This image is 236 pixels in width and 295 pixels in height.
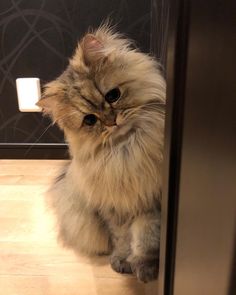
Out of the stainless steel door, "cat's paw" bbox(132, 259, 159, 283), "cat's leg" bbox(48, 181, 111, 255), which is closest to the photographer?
the stainless steel door

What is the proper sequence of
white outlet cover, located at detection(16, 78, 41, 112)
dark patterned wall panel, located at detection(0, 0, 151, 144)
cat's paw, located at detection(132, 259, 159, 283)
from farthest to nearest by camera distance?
white outlet cover, located at detection(16, 78, 41, 112) → dark patterned wall panel, located at detection(0, 0, 151, 144) → cat's paw, located at detection(132, 259, 159, 283)

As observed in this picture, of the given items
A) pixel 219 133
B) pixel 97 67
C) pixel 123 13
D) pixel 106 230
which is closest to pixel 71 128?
pixel 97 67

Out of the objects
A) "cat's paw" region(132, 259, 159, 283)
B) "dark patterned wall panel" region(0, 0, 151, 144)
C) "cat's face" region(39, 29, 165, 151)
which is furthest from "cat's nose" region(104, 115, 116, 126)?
"dark patterned wall panel" region(0, 0, 151, 144)

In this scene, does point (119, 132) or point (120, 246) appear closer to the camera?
point (119, 132)

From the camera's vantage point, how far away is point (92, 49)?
1.09 metres

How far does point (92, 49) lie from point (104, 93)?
0.16 meters

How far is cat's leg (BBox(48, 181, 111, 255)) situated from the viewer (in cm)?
131

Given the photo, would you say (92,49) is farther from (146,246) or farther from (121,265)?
(121,265)

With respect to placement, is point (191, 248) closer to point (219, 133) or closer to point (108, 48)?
point (219, 133)

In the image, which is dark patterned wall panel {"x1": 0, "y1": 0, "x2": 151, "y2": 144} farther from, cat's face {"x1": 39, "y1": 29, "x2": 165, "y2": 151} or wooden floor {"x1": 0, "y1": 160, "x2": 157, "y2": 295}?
cat's face {"x1": 39, "y1": 29, "x2": 165, "y2": 151}

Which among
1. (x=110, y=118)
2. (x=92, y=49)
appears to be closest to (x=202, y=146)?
(x=110, y=118)

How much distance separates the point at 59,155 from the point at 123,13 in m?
0.93

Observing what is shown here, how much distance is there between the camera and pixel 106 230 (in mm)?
1298

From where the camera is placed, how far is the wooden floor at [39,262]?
1176mm
